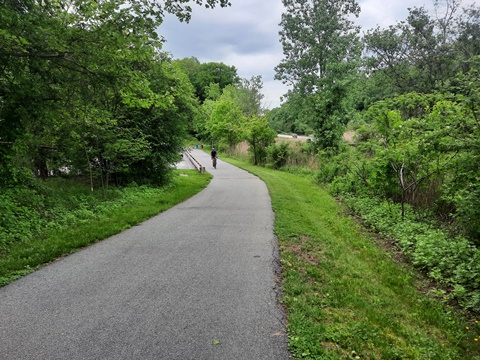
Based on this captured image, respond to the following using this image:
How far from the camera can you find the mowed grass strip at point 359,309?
296 centimetres

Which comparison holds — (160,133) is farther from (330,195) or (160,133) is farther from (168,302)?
(168,302)

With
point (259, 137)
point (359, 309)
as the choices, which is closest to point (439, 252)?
point (359, 309)

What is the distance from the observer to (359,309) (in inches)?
143

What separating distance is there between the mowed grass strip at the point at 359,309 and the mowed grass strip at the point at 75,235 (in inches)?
156

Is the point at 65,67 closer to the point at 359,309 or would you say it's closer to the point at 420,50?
the point at 359,309

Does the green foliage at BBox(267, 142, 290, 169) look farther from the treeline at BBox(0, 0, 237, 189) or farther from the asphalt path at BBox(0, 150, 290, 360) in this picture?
the asphalt path at BBox(0, 150, 290, 360)

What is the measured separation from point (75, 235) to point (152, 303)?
3623 millimetres

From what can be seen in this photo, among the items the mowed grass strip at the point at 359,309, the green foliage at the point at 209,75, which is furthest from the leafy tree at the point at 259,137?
the green foliage at the point at 209,75

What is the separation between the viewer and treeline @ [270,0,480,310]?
4910 millimetres

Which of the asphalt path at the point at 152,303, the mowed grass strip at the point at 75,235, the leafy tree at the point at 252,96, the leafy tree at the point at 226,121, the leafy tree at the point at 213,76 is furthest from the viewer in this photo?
the leafy tree at the point at 213,76

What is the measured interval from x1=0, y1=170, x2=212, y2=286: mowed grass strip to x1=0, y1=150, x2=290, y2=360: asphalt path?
0.91 ft

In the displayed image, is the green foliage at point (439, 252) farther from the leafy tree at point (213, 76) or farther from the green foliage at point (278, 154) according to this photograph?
the leafy tree at point (213, 76)

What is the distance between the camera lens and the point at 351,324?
10.7ft

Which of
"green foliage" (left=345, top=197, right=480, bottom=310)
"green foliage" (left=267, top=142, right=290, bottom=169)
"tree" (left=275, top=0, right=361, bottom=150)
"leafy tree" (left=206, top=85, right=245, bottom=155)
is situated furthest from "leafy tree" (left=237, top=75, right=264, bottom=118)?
"green foliage" (left=345, top=197, right=480, bottom=310)
